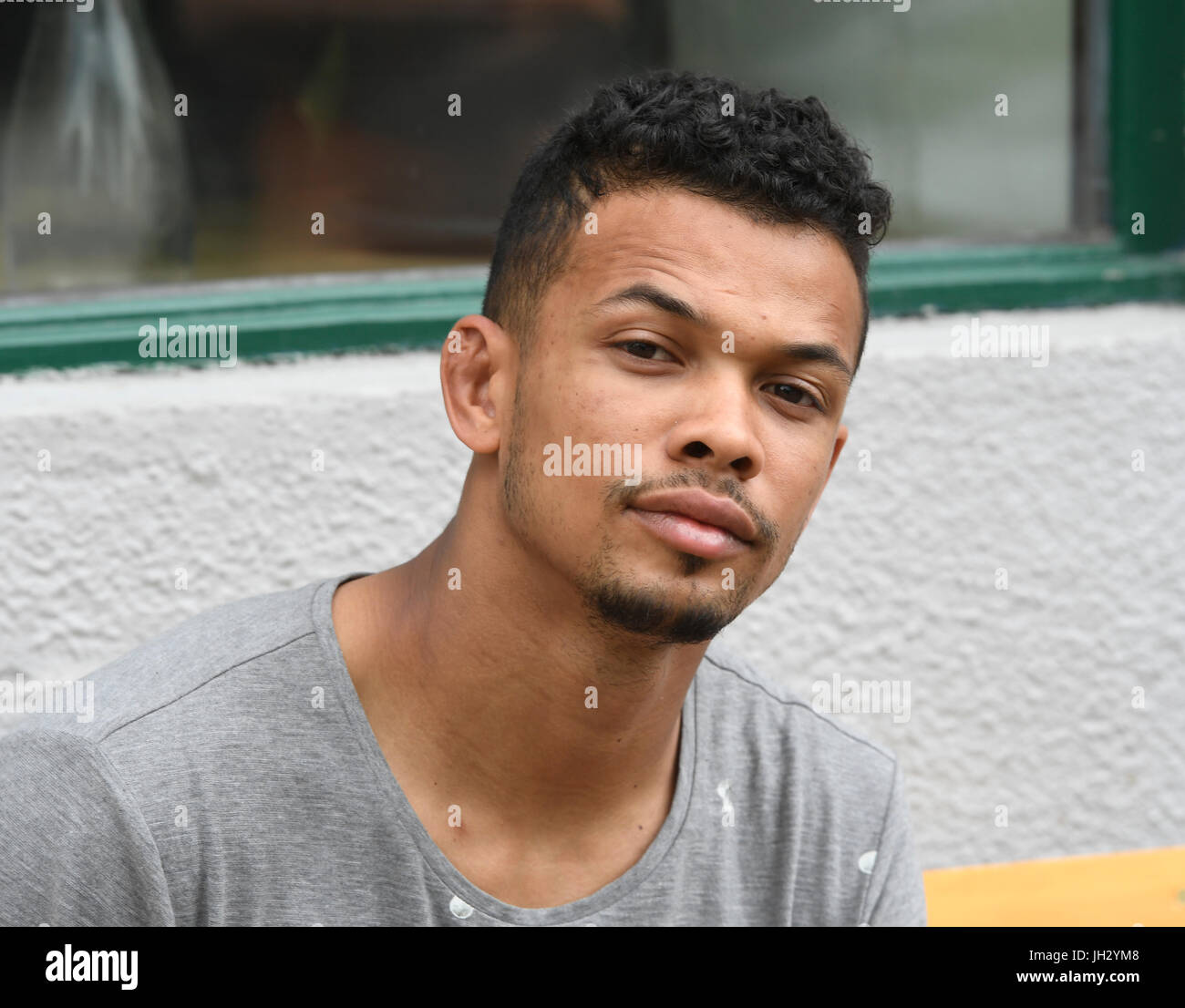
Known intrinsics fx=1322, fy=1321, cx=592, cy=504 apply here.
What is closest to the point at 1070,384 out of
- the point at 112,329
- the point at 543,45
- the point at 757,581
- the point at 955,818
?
the point at 955,818

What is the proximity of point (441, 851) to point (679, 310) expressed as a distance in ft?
2.91

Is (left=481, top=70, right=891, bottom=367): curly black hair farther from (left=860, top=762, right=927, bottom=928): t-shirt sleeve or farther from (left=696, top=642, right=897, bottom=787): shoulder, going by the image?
(left=860, top=762, right=927, bottom=928): t-shirt sleeve

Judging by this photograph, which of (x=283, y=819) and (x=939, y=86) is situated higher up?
(x=939, y=86)

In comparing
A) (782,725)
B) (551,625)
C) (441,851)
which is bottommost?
(441,851)

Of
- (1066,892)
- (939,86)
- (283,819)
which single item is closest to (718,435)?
(283,819)

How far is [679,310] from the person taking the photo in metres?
1.91

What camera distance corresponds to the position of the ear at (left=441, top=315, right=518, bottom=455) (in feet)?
6.73

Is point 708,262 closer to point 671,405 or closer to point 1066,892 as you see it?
point 671,405

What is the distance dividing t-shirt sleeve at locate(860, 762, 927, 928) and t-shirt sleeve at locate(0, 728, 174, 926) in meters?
1.19

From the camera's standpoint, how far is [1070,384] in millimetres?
3576

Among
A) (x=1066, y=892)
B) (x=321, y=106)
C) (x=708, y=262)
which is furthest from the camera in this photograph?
(x=321, y=106)

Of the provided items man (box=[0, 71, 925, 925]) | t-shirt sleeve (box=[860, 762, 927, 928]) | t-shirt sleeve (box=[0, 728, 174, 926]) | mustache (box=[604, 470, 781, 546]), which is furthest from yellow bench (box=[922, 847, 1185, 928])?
t-shirt sleeve (box=[0, 728, 174, 926])

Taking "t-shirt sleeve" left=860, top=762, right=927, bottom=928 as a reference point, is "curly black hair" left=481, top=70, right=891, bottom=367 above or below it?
above

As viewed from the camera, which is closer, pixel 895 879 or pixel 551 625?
pixel 551 625
